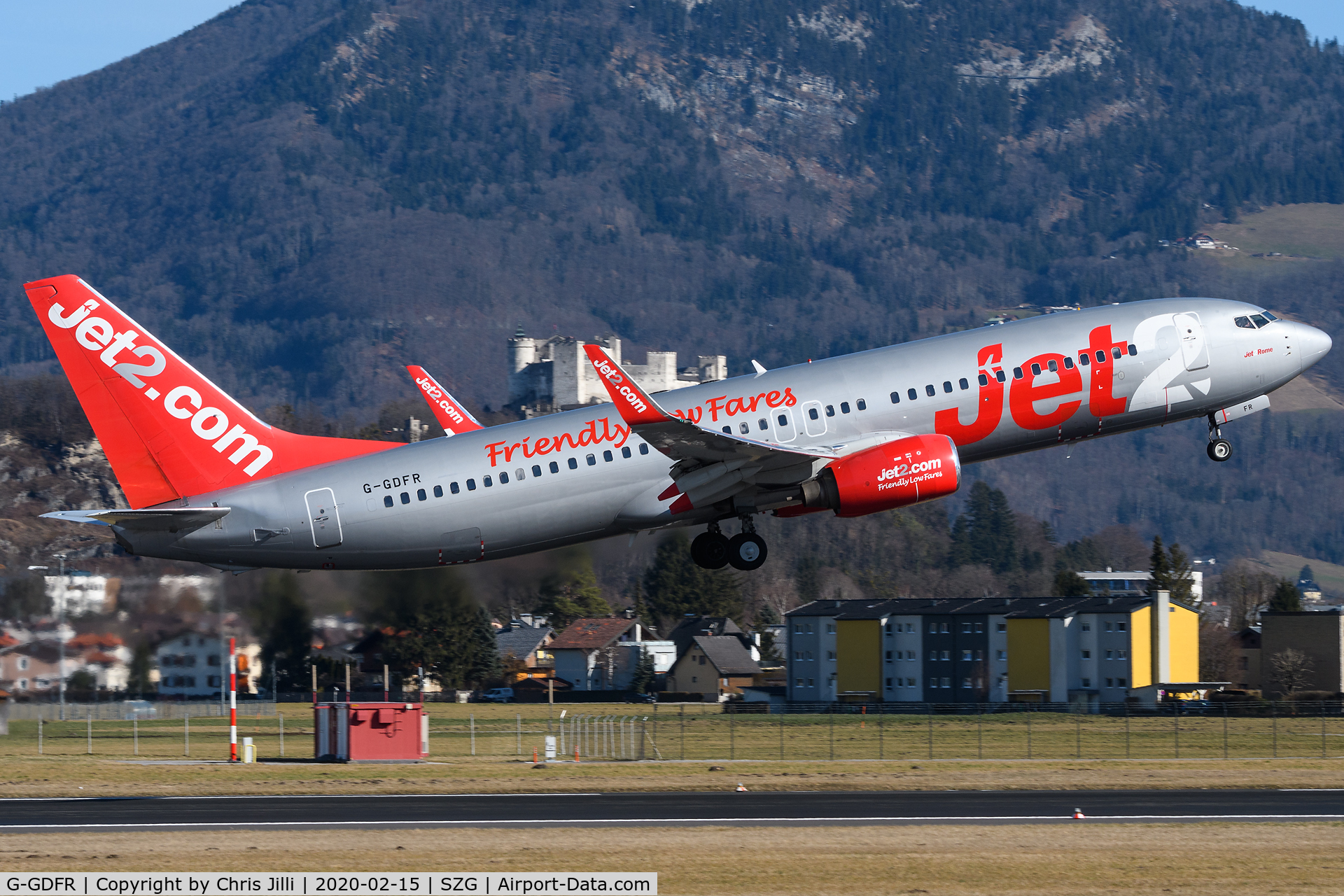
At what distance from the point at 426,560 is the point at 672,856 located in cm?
1354

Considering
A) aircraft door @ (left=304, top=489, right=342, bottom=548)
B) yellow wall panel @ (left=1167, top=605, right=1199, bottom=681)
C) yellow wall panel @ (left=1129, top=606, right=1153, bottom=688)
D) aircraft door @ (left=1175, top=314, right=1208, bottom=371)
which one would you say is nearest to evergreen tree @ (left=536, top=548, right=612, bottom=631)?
aircraft door @ (left=304, top=489, right=342, bottom=548)

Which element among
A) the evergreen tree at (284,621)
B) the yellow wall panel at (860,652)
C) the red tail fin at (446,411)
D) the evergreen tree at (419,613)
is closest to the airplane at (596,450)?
the red tail fin at (446,411)

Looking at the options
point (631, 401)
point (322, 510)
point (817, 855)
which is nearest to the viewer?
point (817, 855)

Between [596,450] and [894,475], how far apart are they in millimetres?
8332

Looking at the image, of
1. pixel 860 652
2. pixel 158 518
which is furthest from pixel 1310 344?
pixel 860 652

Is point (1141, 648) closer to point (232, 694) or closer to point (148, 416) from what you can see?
point (232, 694)

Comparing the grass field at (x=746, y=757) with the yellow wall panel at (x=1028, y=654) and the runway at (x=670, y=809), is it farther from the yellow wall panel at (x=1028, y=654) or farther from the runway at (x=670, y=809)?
the yellow wall panel at (x=1028, y=654)

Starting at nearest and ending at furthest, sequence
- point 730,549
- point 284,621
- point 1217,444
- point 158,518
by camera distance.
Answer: point 158,518
point 730,549
point 1217,444
point 284,621

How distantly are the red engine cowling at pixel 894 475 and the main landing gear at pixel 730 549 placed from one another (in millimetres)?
2994

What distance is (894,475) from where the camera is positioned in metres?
46.9

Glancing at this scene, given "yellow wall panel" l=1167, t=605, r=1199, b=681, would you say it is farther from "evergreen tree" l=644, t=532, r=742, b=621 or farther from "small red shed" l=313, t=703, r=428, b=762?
"small red shed" l=313, t=703, r=428, b=762

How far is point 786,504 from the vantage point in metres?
49.5

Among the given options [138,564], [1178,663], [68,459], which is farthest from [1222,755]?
[68,459]

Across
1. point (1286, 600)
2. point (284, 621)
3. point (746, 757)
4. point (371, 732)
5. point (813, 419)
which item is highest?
point (813, 419)
